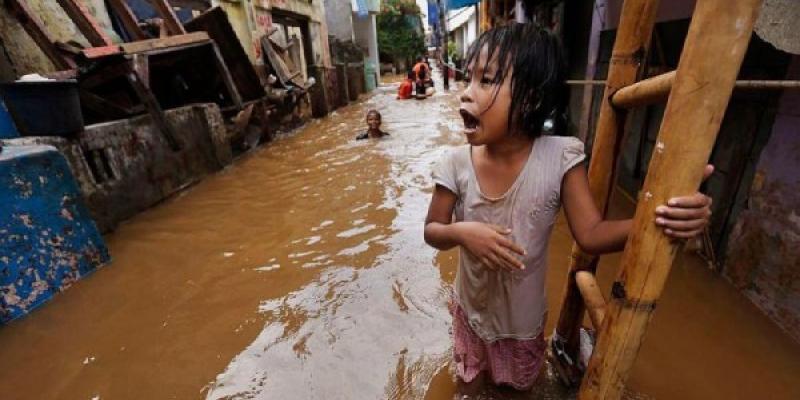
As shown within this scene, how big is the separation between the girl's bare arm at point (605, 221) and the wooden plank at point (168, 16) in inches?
246

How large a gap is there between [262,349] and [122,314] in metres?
1.10

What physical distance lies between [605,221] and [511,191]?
0.89ft

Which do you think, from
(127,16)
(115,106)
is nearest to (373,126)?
(127,16)

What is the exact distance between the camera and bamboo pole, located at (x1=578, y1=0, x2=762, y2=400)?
667 millimetres

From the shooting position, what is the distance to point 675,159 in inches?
29.7

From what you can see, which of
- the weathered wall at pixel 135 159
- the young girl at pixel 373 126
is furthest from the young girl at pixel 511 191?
the young girl at pixel 373 126

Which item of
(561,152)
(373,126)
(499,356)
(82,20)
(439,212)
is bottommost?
(373,126)

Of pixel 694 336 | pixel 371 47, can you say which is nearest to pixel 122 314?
pixel 694 336

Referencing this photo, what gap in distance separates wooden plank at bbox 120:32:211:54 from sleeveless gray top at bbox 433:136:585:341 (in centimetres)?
469

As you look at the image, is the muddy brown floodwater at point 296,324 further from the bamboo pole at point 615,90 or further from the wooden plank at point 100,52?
the wooden plank at point 100,52

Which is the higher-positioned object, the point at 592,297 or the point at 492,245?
the point at 492,245

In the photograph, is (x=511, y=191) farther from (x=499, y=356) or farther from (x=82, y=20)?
(x=82, y=20)

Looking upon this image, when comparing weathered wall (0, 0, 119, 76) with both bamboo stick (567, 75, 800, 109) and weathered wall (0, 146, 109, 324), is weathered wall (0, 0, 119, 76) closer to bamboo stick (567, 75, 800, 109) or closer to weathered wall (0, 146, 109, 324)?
weathered wall (0, 146, 109, 324)

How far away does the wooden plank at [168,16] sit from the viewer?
5.34 meters
